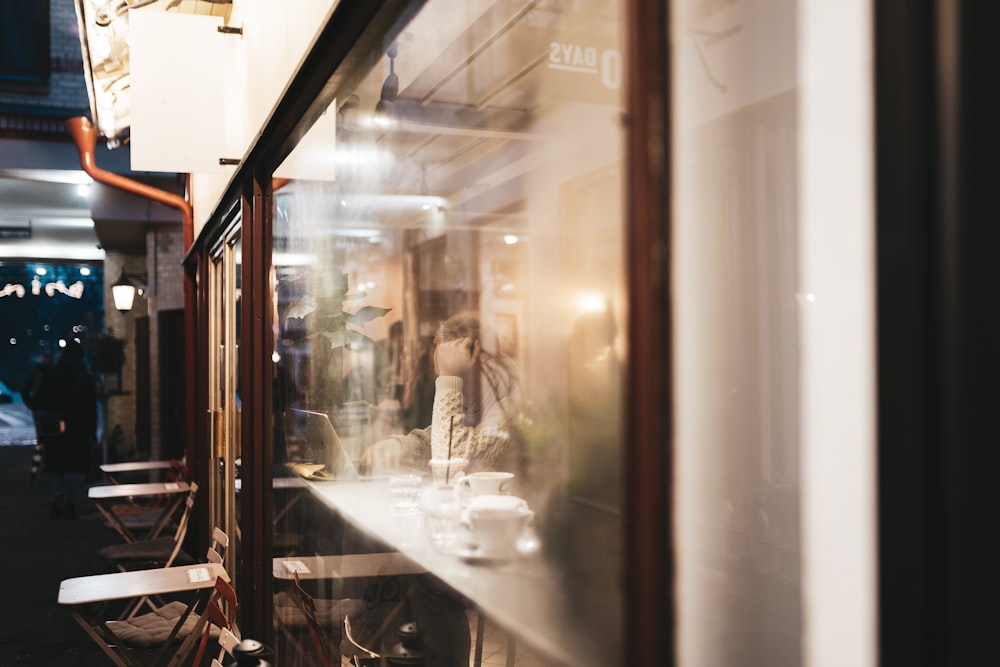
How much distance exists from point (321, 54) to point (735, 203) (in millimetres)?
1506

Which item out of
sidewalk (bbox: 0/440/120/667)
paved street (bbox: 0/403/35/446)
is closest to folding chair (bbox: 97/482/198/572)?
sidewalk (bbox: 0/440/120/667)

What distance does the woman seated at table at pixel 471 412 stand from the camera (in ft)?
8.93

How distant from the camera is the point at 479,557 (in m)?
2.08

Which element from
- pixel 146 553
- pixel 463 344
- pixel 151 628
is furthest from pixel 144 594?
pixel 146 553

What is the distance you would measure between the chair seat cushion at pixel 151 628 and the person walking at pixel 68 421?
5690 millimetres

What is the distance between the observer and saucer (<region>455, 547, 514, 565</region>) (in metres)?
1.97

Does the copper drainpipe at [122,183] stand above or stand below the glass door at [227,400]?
A: above

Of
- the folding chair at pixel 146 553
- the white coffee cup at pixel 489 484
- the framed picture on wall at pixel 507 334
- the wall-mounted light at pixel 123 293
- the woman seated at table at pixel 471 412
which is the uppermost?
the wall-mounted light at pixel 123 293

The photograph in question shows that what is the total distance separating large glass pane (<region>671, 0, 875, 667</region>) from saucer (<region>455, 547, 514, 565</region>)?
0.91m

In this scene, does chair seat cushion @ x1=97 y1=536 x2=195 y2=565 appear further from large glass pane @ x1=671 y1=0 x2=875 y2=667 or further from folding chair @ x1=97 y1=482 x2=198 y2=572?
large glass pane @ x1=671 y1=0 x2=875 y2=667

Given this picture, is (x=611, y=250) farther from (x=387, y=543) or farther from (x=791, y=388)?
(x=387, y=543)

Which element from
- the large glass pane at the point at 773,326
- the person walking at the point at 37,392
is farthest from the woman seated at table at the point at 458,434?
the person walking at the point at 37,392

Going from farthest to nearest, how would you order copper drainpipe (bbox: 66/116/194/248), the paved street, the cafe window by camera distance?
the paved street
the cafe window
copper drainpipe (bbox: 66/116/194/248)

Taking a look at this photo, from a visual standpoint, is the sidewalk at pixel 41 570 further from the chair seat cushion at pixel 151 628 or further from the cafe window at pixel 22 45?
the cafe window at pixel 22 45
